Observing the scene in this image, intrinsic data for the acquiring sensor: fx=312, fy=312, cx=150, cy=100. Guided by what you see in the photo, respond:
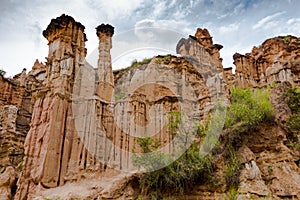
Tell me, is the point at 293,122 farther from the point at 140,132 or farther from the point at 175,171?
the point at 140,132

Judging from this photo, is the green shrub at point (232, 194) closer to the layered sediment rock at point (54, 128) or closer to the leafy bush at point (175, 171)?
the leafy bush at point (175, 171)

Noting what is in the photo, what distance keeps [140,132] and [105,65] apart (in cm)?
516

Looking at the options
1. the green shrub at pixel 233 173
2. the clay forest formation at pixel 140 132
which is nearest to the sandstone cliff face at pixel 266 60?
the clay forest formation at pixel 140 132

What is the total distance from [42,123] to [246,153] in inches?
464

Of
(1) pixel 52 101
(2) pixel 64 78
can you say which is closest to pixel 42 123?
(1) pixel 52 101

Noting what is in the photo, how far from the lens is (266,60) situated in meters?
39.9

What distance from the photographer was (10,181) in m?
20.8

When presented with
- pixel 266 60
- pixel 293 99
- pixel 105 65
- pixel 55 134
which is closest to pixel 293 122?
pixel 293 99

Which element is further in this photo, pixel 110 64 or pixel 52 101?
pixel 110 64

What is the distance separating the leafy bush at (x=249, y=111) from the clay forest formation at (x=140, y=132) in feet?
0.17

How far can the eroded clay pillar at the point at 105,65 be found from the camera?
2048 centimetres

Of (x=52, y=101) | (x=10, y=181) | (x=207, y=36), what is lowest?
(x=10, y=181)

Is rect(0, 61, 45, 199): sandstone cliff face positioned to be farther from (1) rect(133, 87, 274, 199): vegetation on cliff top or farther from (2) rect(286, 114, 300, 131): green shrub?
(2) rect(286, 114, 300, 131): green shrub

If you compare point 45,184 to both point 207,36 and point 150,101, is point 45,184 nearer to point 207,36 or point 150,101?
point 150,101
